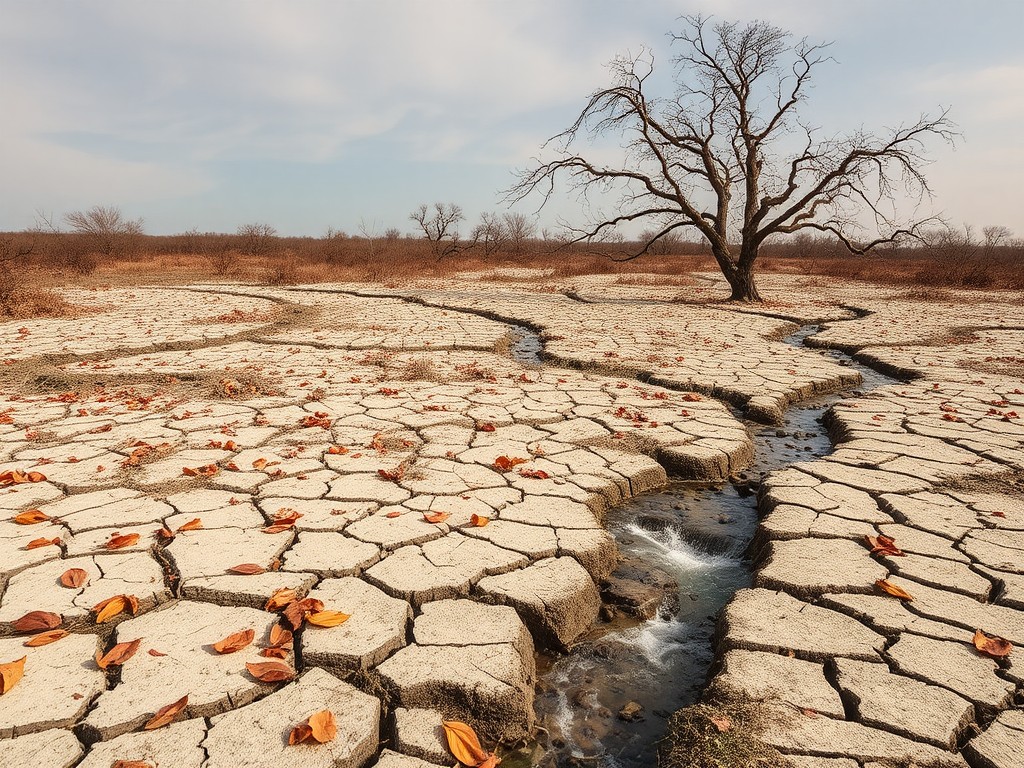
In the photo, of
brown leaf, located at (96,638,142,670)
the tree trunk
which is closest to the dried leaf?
brown leaf, located at (96,638,142,670)

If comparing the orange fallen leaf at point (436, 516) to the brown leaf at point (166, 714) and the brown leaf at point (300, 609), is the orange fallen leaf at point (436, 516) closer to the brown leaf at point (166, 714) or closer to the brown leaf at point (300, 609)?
the brown leaf at point (300, 609)

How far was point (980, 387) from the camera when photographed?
4.79 m

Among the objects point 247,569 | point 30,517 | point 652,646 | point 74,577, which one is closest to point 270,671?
point 247,569

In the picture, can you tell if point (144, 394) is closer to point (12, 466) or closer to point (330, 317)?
point (12, 466)

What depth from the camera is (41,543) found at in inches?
84.7

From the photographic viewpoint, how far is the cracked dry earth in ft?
4.77

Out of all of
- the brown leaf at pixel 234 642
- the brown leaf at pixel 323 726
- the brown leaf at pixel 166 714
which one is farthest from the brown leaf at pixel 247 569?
the brown leaf at pixel 323 726

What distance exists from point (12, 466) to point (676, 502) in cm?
326

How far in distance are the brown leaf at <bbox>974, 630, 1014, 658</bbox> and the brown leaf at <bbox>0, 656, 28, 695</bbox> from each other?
2611mm

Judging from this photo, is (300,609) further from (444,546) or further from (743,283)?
(743,283)

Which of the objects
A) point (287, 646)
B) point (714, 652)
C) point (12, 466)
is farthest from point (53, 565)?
point (714, 652)

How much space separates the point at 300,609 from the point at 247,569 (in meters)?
0.34

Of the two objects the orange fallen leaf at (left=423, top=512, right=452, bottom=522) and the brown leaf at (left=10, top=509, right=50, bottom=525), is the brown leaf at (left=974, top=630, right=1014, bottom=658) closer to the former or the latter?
the orange fallen leaf at (left=423, top=512, right=452, bottom=522)

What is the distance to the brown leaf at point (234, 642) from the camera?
1.64 meters
